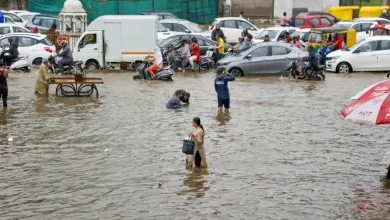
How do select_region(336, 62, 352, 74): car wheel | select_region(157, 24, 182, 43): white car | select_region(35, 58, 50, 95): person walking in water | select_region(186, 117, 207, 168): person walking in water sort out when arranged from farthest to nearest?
select_region(157, 24, 182, 43): white car, select_region(336, 62, 352, 74): car wheel, select_region(35, 58, 50, 95): person walking in water, select_region(186, 117, 207, 168): person walking in water

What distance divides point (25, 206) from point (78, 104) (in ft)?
34.3

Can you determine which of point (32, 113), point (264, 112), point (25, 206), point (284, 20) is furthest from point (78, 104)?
point (284, 20)

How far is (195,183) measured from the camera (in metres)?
14.6

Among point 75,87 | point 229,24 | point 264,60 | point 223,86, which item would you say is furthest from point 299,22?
point 223,86

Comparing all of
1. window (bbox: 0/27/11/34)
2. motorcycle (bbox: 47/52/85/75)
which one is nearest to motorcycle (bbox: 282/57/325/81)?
motorcycle (bbox: 47/52/85/75)

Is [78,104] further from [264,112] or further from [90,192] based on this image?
[90,192]

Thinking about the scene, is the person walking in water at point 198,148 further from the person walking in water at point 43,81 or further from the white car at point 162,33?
the white car at point 162,33

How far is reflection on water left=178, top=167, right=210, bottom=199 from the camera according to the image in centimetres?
1400

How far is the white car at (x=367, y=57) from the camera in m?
31.9

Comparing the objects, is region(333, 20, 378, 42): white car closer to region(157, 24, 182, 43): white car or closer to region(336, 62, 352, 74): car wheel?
region(336, 62, 352, 74): car wheel

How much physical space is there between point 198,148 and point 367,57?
58.7 feet

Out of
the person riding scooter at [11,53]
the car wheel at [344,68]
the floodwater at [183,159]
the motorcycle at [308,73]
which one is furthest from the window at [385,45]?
the person riding scooter at [11,53]

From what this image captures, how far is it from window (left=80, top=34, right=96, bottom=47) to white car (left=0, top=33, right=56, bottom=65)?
1.72 metres

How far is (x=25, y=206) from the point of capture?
13.2 meters
